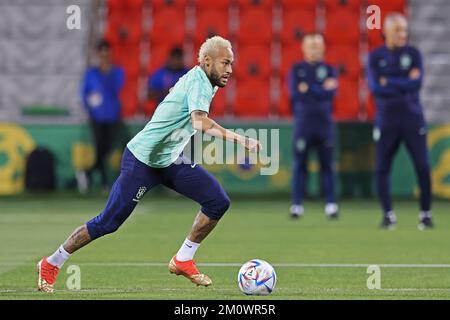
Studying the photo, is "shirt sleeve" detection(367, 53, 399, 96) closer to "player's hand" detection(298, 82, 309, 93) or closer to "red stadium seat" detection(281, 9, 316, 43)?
"player's hand" detection(298, 82, 309, 93)

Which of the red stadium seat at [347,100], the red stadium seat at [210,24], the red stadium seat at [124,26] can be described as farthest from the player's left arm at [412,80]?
the red stadium seat at [124,26]

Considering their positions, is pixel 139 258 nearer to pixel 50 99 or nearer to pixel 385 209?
pixel 385 209

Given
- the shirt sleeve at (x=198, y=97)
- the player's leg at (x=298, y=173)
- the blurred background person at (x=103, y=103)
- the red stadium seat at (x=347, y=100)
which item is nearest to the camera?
the shirt sleeve at (x=198, y=97)

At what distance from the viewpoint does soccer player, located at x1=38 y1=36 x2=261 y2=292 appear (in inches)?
350

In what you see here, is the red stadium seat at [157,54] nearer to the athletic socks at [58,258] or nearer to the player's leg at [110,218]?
the player's leg at [110,218]

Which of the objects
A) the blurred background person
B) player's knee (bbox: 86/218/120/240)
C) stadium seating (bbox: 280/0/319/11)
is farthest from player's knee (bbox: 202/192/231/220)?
stadium seating (bbox: 280/0/319/11)

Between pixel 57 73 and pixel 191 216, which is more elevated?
pixel 57 73

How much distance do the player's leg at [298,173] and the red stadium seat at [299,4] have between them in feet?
24.7

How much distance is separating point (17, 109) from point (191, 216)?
7.05m

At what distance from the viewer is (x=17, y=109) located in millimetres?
22656

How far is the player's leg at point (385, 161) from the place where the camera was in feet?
47.3

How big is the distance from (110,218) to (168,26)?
15.0 metres

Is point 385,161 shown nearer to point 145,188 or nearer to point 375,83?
point 375,83
